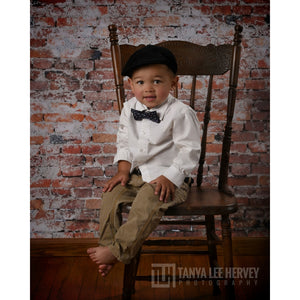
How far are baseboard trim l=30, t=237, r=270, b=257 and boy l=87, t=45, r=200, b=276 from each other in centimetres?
25

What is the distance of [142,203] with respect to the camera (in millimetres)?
1018

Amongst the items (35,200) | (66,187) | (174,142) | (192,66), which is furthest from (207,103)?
(35,200)

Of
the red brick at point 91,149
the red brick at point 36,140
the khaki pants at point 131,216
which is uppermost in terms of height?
the red brick at point 36,140

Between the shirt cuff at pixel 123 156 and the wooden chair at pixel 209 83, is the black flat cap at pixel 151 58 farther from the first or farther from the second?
the shirt cuff at pixel 123 156

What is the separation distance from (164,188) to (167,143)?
0.16 meters

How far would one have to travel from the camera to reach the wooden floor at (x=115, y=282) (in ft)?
3.78

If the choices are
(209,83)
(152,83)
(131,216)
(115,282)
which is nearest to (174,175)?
(131,216)

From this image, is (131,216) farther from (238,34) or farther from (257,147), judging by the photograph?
(238,34)

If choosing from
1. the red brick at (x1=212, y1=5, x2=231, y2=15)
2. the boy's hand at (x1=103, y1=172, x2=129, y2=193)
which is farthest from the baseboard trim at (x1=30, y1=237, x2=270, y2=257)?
the red brick at (x1=212, y1=5, x2=231, y2=15)

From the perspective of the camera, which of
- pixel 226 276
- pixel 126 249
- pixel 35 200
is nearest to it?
pixel 126 249

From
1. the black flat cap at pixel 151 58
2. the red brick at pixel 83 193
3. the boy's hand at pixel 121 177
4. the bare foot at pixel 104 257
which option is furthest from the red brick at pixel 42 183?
the black flat cap at pixel 151 58

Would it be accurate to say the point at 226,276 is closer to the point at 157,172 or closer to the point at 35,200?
the point at 157,172

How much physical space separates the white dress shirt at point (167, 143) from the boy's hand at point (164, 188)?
0.02m

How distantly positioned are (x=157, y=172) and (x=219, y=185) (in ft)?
0.80
